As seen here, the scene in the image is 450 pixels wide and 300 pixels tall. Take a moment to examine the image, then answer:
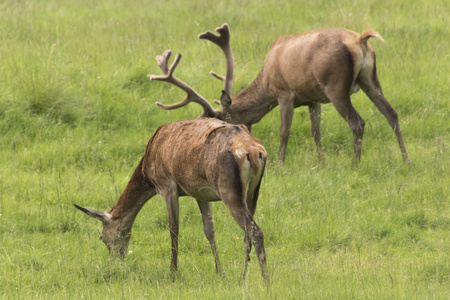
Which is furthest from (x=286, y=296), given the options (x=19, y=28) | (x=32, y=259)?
(x=19, y=28)

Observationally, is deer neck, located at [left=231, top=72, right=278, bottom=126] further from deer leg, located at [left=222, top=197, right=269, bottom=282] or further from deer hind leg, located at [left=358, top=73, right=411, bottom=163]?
deer leg, located at [left=222, top=197, right=269, bottom=282]

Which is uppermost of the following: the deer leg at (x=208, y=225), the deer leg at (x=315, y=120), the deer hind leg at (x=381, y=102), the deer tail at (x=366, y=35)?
the deer tail at (x=366, y=35)

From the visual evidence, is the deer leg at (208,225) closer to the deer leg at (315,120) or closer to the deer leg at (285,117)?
the deer leg at (285,117)

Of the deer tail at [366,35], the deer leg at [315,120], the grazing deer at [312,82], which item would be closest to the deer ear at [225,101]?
the grazing deer at [312,82]

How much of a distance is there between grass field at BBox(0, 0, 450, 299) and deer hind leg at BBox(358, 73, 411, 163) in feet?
0.69

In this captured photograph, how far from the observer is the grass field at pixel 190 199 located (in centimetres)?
549

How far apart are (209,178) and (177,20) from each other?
8.02 m

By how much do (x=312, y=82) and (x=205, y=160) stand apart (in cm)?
364

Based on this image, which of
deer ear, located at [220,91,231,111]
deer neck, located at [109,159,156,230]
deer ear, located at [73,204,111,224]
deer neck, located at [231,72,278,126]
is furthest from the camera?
deer neck, located at [231,72,278,126]

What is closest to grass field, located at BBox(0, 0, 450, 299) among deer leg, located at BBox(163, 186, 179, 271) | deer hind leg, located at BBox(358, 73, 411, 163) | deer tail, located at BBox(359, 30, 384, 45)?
deer leg, located at BBox(163, 186, 179, 271)

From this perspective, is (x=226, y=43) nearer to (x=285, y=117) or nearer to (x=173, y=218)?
(x=285, y=117)

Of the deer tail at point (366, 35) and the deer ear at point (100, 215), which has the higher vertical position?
the deer tail at point (366, 35)

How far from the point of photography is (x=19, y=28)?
11.8 m

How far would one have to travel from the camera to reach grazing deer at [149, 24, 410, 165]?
8.16m
